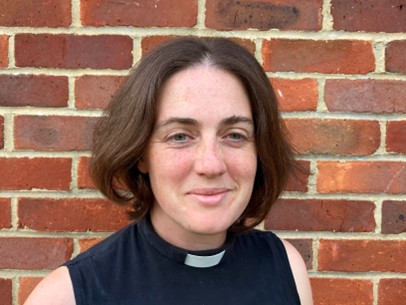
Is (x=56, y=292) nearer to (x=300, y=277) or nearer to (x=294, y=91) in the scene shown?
(x=300, y=277)

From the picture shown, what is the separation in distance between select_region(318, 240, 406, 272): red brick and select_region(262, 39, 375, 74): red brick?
57cm

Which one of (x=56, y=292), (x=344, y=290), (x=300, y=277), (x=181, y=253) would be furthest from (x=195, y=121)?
(x=344, y=290)

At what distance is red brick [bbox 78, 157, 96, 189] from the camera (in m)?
1.95

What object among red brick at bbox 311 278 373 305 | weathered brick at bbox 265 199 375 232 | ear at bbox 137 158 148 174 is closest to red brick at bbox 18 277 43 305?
ear at bbox 137 158 148 174

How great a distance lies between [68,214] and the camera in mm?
1967

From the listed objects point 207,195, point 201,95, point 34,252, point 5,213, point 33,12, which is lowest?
point 34,252

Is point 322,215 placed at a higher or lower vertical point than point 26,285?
higher

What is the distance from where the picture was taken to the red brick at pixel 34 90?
1.91 m

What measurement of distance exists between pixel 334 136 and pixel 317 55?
0.88 ft

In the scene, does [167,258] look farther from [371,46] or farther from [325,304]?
[371,46]

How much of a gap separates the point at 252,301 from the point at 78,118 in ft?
2.65

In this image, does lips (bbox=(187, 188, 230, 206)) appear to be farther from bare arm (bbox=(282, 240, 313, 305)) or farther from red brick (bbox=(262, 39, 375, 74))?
red brick (bbox=(262, 39, 375, 74))

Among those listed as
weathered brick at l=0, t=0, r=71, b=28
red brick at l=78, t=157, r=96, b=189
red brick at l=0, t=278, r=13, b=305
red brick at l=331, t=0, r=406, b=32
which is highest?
red brick at l=331, t=0, r=406, b=32

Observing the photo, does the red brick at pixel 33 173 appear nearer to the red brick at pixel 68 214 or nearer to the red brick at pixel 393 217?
the red brick at pixel 68 214
